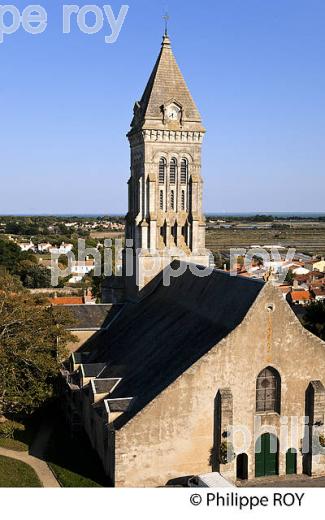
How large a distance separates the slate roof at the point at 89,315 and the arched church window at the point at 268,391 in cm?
1768

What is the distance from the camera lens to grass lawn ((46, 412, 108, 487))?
28259 millimetres

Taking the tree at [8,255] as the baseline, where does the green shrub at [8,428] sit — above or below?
below

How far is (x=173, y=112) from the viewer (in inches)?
1601

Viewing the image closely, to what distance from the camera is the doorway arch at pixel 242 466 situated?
27906 millimetres

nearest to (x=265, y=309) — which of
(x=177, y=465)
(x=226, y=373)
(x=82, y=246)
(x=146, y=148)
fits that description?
(x=226, y=373)

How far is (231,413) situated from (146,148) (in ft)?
65.5

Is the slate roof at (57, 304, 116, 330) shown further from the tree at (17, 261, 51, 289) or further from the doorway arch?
the tree at (17, 261, 51, 289)

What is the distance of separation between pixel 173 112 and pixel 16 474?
24.6m

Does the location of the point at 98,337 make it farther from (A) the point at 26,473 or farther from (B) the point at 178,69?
(B) the point at 178,69

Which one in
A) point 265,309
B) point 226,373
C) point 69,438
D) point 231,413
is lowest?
point 69,438

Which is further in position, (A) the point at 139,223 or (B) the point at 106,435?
(A) the point at 139,223

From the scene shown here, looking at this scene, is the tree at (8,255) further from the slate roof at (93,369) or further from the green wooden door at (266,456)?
the green wooden door at (266,456)

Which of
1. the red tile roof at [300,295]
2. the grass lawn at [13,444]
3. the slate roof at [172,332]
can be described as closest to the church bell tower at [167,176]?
the slate roof at [172,332]

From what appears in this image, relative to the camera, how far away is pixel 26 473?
29.6m
